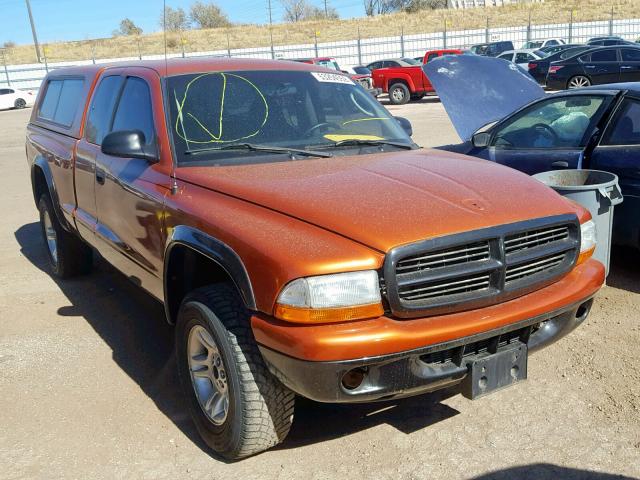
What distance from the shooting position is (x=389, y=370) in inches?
108

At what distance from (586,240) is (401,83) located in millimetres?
21374

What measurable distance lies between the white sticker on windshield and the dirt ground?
2096 millimetres

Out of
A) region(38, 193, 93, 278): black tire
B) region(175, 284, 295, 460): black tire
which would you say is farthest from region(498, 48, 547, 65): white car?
region(175, 284, 295, 460): black tire

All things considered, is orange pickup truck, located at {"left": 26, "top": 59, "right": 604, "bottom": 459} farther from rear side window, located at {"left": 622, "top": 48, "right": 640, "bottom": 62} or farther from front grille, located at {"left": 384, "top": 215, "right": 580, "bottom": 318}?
rear side window, located at {"left": 622, "top": 48, "right": 640, "bottom": 62}

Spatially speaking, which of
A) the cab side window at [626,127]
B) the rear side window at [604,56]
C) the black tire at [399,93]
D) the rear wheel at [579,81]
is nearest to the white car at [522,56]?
the black tire at [399,93]

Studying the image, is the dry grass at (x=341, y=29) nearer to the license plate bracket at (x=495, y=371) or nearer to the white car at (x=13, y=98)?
the white car at (x=13, y=98)

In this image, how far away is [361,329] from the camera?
2.68m

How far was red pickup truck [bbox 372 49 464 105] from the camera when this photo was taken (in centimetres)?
2366

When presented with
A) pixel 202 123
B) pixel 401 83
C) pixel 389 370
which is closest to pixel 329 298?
pixel 389 370

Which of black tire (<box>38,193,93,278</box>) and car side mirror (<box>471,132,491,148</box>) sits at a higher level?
car side mirror (<box>471,132,491,148</box>)

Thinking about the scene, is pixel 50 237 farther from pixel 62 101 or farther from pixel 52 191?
pixel 62 101

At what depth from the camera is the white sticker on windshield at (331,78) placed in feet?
14.9

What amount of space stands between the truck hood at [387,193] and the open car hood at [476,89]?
10.2 feet

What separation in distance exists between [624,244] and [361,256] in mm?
3326
